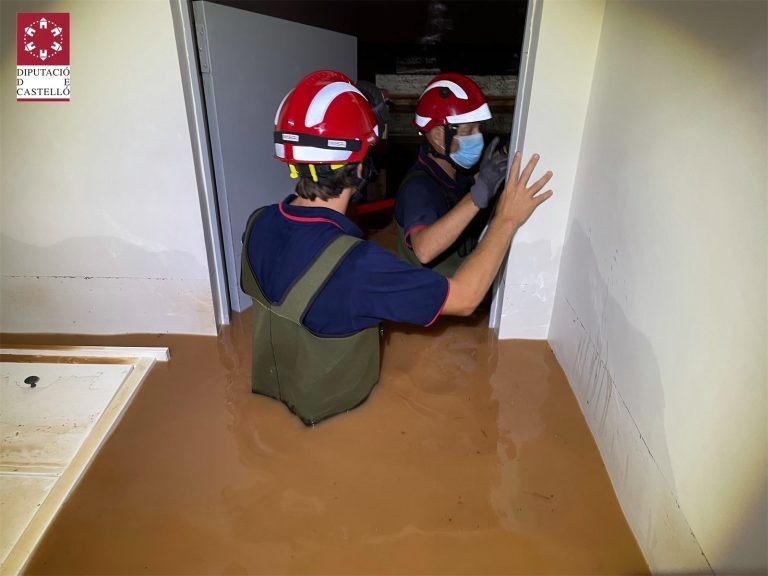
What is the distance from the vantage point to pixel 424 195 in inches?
86.4

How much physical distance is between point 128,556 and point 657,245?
1758mm

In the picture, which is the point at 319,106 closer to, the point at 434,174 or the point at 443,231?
the point at 443,231

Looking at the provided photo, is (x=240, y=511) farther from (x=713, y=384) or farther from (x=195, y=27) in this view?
(x=195, y=27)

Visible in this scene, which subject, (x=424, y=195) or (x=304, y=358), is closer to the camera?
(x=304, y=358)

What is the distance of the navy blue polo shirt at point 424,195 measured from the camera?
2.15 meters

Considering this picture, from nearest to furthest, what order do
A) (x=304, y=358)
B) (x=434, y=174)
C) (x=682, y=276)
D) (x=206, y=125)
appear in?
(x=682, y=276), (x=304, y=358), (x=434, y=174), (x=206, y=125)

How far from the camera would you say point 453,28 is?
4984 millimetres

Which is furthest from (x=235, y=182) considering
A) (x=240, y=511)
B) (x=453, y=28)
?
(x=453, y=28)

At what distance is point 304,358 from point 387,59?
15.3 ft

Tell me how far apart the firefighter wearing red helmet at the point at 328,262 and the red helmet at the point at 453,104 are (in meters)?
0.47

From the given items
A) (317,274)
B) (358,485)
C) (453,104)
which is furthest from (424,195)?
(358,485)
